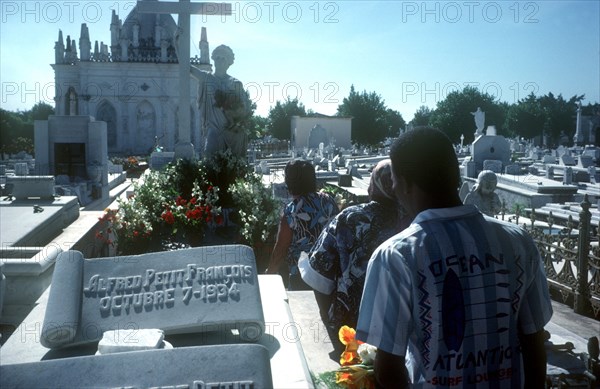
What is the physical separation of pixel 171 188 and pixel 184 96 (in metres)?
3.50

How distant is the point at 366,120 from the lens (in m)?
71.0

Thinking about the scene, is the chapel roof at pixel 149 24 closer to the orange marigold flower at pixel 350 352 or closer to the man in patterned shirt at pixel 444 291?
the orange marigold flower at pixel 350 352

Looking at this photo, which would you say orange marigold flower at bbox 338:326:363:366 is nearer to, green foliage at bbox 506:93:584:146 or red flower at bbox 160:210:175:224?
red flower at bbox 160:210:175:224

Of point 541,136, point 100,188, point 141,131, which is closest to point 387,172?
point 100,188

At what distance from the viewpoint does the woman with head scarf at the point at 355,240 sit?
3344 millimetres

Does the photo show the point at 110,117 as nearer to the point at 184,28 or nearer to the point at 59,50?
the point at 59,50

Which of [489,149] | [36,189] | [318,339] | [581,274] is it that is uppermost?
[489,149]

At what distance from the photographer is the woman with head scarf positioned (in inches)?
132

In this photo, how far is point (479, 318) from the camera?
188 centimetres

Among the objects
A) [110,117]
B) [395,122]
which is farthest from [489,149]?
[395,122]

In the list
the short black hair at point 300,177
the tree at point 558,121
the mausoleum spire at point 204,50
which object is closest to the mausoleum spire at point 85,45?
the mausoleum spire at point 204,50

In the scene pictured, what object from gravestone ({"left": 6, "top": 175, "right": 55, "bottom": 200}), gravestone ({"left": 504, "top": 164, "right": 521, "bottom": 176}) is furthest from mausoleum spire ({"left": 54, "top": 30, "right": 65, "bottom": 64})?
gravestone ({"left": 6, "top": 175, "right": 55, "bottom": 200})

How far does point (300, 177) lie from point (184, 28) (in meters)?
7.26

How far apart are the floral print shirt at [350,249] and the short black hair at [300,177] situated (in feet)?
4.92
